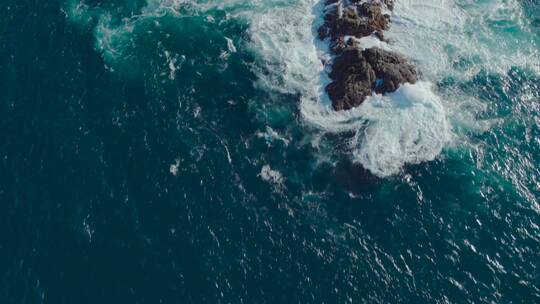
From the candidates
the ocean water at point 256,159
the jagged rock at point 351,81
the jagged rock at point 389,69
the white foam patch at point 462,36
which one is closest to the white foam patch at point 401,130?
the ocean water at point 256,159

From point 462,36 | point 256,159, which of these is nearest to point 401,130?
point 256,159

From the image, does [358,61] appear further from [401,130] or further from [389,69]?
[401,130]

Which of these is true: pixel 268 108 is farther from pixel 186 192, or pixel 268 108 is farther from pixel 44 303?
pixel 44 303

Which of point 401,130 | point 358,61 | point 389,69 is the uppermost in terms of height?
point 358,61

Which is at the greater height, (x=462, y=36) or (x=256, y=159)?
(x=462, y=36)

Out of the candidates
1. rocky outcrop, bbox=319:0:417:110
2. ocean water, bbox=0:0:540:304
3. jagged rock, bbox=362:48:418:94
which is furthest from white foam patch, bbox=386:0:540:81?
rocky outcrop, bbox=319:0:417:110

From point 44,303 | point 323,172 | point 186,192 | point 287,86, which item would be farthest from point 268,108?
point 44,303

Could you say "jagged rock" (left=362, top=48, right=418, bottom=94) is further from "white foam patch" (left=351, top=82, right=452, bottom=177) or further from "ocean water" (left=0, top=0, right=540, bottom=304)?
"ocean water" (left=0, top=0, right=540, bottom=304)
